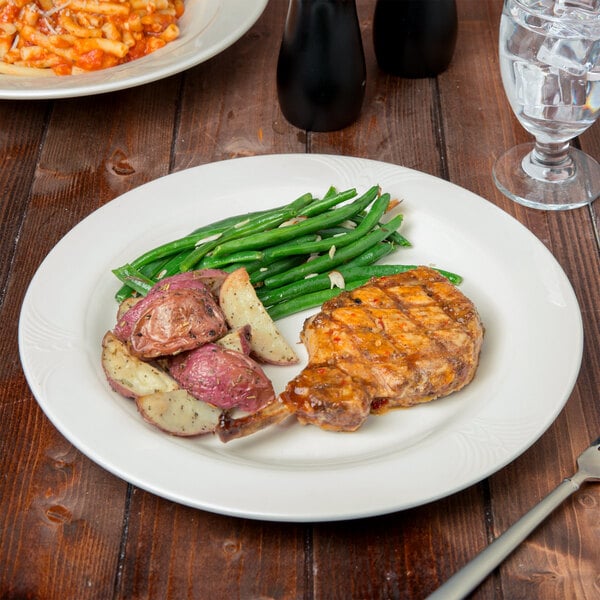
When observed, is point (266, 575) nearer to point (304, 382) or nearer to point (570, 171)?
point (304, 382)

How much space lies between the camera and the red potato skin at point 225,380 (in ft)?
7.27

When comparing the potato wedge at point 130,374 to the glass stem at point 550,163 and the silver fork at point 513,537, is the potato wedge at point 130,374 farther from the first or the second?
the glass stem at point 550,163

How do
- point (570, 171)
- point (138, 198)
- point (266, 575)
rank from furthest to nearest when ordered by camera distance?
1. point (570, 171)
2. point (138, 198)
3. point (266, 575)

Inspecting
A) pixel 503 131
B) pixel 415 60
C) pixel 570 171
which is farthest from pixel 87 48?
pixel 570 171

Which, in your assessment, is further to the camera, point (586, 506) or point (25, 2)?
point (25, 2)

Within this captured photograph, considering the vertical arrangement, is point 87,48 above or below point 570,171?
above

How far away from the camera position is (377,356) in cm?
227

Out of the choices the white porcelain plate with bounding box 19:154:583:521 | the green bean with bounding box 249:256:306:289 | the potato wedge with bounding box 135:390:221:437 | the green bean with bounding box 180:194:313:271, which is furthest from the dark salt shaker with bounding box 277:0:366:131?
the potato wedge with bounding box 135:390:221:437

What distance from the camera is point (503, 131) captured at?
358cm

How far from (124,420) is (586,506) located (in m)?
1.14

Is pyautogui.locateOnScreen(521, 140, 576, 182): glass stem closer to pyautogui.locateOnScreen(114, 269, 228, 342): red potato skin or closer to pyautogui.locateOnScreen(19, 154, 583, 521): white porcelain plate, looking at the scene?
pyautogui.locateOnScreen(19, 154, 583, 521): white porcelain plate

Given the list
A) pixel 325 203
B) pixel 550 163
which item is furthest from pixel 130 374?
pixel 550 163

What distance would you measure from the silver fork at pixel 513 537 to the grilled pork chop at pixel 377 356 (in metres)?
0.36

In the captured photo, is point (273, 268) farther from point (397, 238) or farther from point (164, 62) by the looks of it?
point (164, 62)
